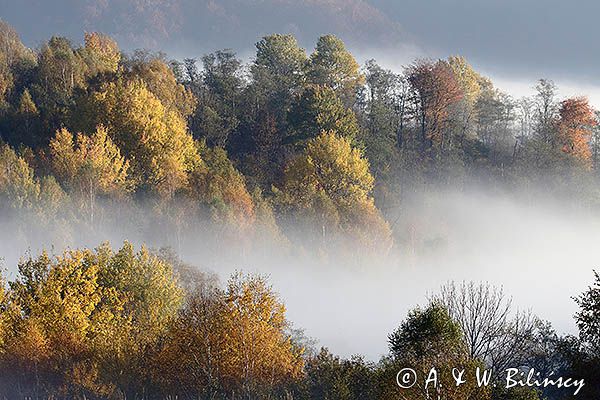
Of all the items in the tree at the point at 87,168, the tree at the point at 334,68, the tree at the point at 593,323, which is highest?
the tree at the point at 334,68

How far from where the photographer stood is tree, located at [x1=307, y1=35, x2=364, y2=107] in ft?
360

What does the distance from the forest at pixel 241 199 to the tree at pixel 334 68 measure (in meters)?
0.29

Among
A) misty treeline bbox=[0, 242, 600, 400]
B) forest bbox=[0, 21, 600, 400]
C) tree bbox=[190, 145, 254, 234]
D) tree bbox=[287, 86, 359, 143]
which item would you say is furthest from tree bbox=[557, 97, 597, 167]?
misty treeline bbox=[0, 242, 600, 400]

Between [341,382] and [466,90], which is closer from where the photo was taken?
[341,382]

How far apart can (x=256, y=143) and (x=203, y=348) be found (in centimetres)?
5628

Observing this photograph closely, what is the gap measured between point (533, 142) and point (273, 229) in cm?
4895

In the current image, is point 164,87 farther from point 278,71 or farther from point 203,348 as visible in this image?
point 203,348

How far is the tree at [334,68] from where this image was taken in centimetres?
10969

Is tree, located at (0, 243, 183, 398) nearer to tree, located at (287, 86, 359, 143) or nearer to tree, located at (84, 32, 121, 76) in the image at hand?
tree, located at (287, 86, 359, 143)

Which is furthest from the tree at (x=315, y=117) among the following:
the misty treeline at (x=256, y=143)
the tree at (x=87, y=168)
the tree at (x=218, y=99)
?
the tree at (x=87, y=168)

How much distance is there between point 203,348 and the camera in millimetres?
41531

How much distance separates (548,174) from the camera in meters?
114

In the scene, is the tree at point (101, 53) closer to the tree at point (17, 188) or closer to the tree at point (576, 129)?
the tree at point (17, 188)

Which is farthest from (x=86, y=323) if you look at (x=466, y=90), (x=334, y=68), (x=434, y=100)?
(x=466, y=90)
